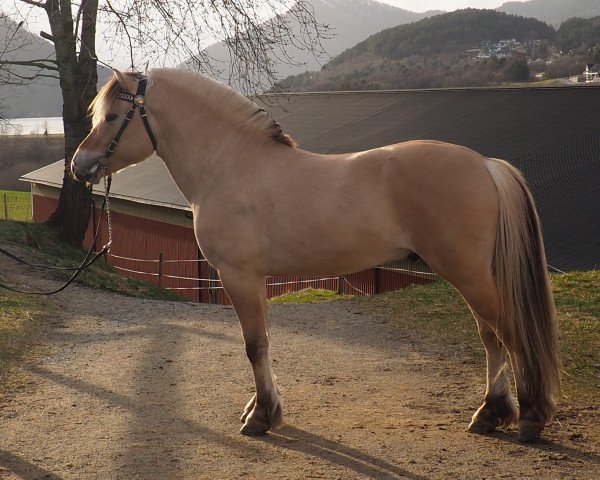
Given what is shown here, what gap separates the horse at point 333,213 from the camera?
4289 millimetres

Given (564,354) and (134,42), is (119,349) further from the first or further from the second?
(134,42)

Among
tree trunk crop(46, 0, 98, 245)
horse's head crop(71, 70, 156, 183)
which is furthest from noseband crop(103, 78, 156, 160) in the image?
tree trunk crop(46, 0, 98, 245)

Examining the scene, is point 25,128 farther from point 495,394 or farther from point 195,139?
point 495,394

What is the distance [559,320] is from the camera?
7.68m

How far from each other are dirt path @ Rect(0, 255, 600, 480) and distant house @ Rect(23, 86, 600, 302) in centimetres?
594

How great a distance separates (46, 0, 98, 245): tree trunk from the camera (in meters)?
13.5

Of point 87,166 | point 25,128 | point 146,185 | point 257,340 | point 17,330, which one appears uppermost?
point 25,128

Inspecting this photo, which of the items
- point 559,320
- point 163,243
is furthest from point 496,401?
point 163,243

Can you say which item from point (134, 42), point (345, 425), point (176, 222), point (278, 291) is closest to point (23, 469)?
point (345, 425)

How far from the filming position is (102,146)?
→ 5016 mm

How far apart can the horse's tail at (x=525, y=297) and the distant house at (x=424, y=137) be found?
827 cm

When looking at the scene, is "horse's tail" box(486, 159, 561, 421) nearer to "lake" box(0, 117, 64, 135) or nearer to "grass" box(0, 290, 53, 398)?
"grass" box(0, 290, 53, 398)

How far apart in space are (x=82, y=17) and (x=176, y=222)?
22.1ft

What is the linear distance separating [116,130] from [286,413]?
220 cm
